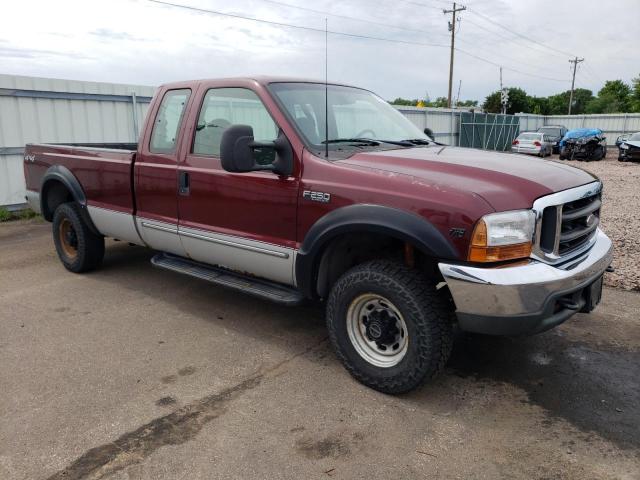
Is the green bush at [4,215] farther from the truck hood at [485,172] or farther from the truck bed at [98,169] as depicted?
the truck hood at [485,172]

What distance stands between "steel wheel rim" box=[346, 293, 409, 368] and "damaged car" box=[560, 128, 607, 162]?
23.5m

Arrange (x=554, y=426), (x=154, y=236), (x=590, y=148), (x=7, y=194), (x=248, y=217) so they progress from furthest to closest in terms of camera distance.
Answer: (x=590, y=148) < (x=7, y=194) < (x=154, y=236) < (x=248, y=217) < (x=554, y=426)

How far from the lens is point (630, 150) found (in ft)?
74.2

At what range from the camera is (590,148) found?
78.3ft

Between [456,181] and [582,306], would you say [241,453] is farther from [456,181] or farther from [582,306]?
[582,306]

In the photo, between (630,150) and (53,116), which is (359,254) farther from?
(630,150)

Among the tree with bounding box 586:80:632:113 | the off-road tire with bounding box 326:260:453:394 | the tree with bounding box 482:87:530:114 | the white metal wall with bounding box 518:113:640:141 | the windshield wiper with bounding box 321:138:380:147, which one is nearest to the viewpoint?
the off-road tire with bounding box 326:260:453:394

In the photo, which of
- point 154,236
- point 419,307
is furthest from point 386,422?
point 154,236

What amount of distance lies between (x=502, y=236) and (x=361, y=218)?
82 centimetres

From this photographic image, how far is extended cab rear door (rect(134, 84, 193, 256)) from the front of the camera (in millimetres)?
4496

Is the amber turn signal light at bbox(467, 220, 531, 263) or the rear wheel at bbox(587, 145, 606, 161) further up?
the amber turn signal light at bbox(467, 220, 531, 263)

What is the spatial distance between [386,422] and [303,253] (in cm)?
119

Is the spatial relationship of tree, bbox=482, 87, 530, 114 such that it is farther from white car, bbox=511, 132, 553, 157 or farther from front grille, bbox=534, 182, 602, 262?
front grille, bbox=534, 182, 602, 262

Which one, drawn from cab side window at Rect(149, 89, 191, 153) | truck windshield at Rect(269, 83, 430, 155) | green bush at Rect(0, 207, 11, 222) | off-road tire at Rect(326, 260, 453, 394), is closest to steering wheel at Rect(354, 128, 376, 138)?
truck windshield at Rect(269, 83, 430, 155)
